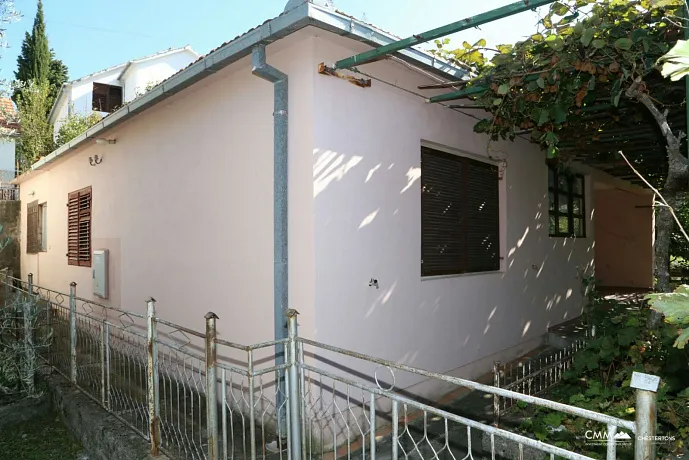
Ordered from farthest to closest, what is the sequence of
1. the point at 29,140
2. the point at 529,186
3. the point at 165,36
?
the point at 165,36 < the point at 29,140 < the point at 529,186

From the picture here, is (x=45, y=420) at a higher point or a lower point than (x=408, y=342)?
lower

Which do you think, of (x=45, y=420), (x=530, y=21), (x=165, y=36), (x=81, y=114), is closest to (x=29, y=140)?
(x=81, y=114)

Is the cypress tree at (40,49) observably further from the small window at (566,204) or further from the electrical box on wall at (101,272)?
the small window at (566,204)

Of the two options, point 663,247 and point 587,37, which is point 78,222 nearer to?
point 587,37

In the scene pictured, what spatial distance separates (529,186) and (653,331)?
330cm

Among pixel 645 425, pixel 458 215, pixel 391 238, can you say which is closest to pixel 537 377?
pixel 458 215

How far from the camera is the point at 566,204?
8633mm

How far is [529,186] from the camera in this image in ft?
23.5

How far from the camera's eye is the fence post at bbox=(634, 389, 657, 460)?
1.38 m

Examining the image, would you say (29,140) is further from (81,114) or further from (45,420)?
(45,420)

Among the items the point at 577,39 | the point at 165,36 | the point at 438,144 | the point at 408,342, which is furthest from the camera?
the point at 165,36

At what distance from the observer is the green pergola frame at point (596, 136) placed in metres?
3.10

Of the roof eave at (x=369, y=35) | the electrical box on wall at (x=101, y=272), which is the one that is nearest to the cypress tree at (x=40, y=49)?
the electrical box on wall at (x=101, y=272)

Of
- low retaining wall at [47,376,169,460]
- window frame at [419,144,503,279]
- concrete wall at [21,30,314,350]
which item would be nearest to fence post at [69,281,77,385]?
low retaining wall at [47,376,169,460]
